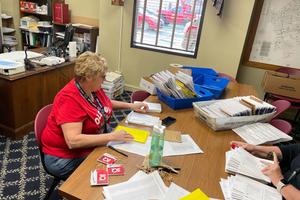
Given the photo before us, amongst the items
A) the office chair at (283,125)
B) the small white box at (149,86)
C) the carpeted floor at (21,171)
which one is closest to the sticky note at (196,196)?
the office chair at (283,125)

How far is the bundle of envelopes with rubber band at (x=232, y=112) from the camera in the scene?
5.54 ft

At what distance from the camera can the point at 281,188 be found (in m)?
1.16

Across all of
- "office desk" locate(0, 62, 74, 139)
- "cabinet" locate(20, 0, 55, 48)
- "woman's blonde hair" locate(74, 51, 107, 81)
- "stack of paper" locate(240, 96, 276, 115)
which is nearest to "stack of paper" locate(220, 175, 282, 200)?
"stack of paper" locate(240, 96, 276, 115)

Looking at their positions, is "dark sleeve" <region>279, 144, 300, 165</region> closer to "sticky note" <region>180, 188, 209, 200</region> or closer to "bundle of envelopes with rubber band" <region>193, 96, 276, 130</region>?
"bundle of envelopes with rubber band" <region>193, 96, 276, 130</region>

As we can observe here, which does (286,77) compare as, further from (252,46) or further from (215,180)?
(215,180)

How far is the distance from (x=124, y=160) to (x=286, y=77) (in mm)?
2838

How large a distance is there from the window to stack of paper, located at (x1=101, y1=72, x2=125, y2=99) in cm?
59

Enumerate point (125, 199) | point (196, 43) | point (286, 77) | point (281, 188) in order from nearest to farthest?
point (125, 199), point (281, 188), point (286, 77), point (196, 43)

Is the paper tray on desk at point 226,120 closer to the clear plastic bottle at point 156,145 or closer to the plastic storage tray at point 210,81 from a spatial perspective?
the plastic storage tray at point 210,81

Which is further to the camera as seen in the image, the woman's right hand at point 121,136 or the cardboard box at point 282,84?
the cardboard box at point 282,84

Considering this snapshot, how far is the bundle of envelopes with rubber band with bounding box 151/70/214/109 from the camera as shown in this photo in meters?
1.96

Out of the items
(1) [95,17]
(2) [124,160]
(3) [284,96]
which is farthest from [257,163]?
(1) [95,17]

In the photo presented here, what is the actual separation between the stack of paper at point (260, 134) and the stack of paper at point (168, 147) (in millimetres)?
390

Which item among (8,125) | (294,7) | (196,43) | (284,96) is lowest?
(8,125)
